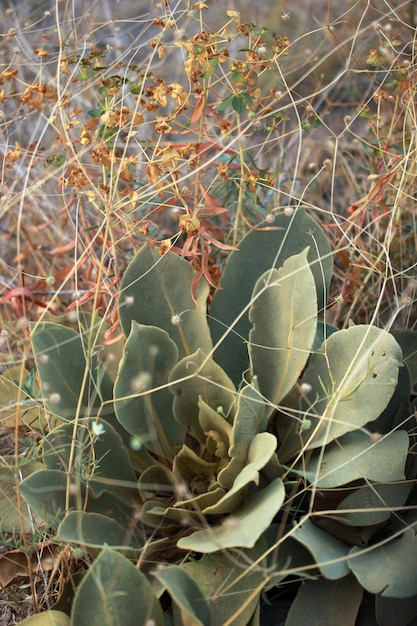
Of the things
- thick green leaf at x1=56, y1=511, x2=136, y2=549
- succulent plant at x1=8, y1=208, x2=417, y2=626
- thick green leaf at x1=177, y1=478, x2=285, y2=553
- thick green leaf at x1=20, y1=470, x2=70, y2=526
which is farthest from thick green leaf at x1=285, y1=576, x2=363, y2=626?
thick green leaf at x1=20, y1=470, x2=70, y2=526

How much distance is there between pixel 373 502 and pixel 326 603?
168 millimetres

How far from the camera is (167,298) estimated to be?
4.45 ft

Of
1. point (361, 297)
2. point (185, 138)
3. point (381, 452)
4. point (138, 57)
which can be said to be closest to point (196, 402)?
point (381, 452)

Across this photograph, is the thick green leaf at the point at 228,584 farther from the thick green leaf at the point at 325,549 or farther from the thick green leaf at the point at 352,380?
the thick green leaf at the point at 352,380

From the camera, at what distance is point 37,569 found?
122 centimetres

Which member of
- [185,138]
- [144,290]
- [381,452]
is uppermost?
[144,290]

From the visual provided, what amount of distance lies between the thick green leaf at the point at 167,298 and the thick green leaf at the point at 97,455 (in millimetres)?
192

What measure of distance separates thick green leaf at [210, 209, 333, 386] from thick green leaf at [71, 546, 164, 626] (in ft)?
1.61

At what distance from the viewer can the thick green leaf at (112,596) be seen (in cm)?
96

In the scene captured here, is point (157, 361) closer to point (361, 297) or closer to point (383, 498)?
point (383, 498)

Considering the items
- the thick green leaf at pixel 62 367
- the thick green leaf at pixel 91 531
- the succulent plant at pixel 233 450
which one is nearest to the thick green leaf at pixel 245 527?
the succulent plant at pixel 233 450

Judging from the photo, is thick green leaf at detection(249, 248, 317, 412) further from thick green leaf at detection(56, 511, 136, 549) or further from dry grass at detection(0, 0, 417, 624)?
thick green leaf at detection(56, 511, 136, 549)

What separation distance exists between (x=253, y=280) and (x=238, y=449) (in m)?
0.37

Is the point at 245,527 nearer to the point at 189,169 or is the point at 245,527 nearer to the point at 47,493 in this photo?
the point at 47,493
